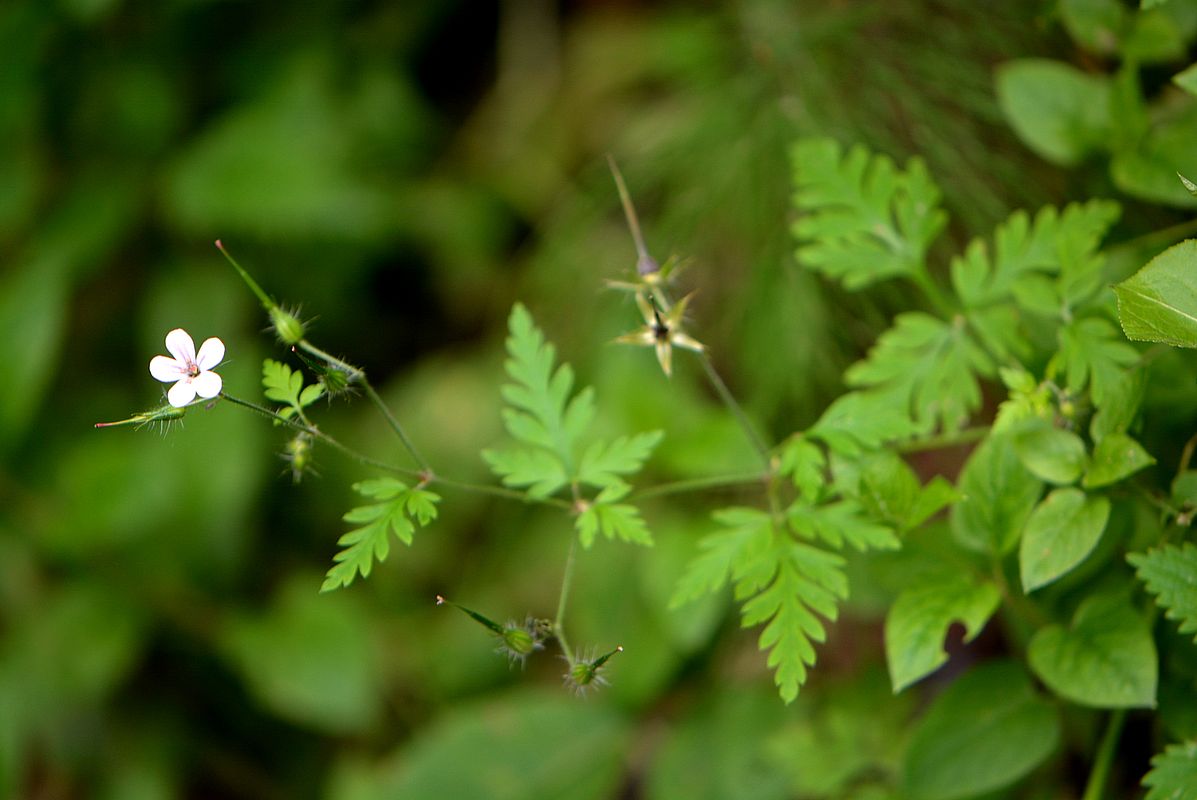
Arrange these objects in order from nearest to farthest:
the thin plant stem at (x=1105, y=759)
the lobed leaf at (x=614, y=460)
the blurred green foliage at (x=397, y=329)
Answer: the lobed leaf at (x=614, y=460) → the thin plant stem at (x=1105, y=759) → the blurred green foliage at (x=397, y=329)

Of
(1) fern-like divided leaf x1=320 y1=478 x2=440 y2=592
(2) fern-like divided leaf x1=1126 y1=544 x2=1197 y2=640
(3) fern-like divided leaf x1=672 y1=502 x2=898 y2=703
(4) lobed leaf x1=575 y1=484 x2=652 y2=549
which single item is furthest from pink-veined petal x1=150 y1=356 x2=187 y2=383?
(2) fern-like divided leaf x1=1126 y1=544 x2=1197 y2=640

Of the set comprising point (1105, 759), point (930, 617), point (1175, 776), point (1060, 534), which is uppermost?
point (1060, 534)

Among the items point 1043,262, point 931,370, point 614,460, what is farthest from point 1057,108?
point 614,460

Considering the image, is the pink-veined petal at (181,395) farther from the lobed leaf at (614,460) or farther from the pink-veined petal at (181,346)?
the lobed leaf at (614,460)

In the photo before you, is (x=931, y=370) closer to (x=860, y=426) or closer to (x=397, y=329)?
(x=860, y=426)

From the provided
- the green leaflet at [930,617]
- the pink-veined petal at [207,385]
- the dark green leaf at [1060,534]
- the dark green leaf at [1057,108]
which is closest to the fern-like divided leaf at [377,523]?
the pink-veined petal at [207,385]

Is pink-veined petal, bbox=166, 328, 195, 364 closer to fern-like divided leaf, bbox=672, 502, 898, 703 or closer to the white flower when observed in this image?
the white flower
